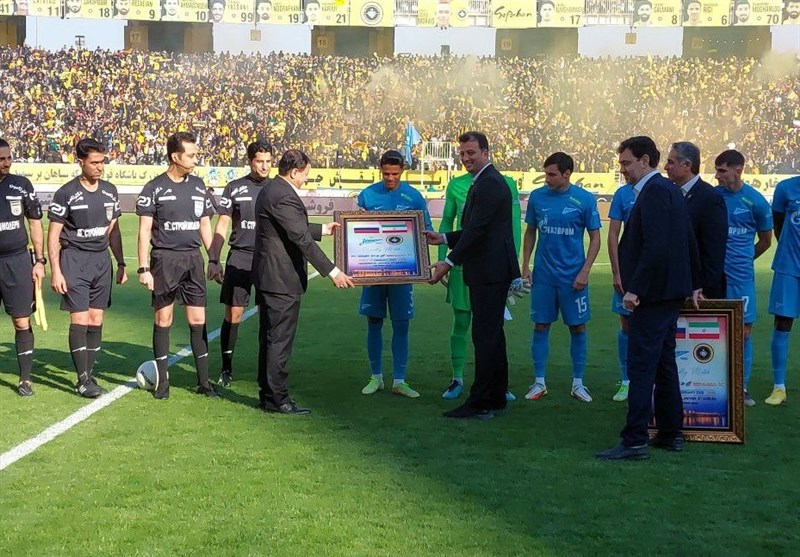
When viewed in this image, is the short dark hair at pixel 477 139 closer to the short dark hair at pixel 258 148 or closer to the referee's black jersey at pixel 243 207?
the short dark hair at pixel 258 148

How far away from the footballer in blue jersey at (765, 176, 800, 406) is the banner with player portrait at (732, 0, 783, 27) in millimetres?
37835

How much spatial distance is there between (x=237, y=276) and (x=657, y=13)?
38825mm

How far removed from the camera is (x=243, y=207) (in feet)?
28.9

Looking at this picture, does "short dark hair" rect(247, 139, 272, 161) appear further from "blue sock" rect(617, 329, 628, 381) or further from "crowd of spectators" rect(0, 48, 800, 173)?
"crowd of spectators" rect(0, 48, 800, 173)

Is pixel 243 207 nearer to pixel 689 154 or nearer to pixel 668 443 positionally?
pixel 689 154

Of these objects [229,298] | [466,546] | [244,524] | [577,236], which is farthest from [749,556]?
[229,298]

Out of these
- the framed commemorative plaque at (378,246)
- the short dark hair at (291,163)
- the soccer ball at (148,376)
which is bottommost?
the soccer ball at (148,376)

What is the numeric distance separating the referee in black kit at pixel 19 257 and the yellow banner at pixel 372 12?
38.3 m

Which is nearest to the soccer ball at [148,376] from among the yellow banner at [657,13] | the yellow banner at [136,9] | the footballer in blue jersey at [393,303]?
the footballer in blue jersey at [393,303]

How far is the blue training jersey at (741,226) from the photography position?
8.30 m

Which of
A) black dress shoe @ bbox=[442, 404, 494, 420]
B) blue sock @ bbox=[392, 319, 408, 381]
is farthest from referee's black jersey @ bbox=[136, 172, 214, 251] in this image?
black dress shoe @ bbox=[442, 404, 494, 420]

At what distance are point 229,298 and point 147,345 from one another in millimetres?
2336

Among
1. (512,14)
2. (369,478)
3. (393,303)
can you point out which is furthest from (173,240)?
(512,14)

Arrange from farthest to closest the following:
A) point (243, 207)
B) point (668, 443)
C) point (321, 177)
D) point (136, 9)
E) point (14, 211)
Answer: point (136, 9) < point (321, 177) < point (243, 207) < point (14, 211) < point (668, 443)
